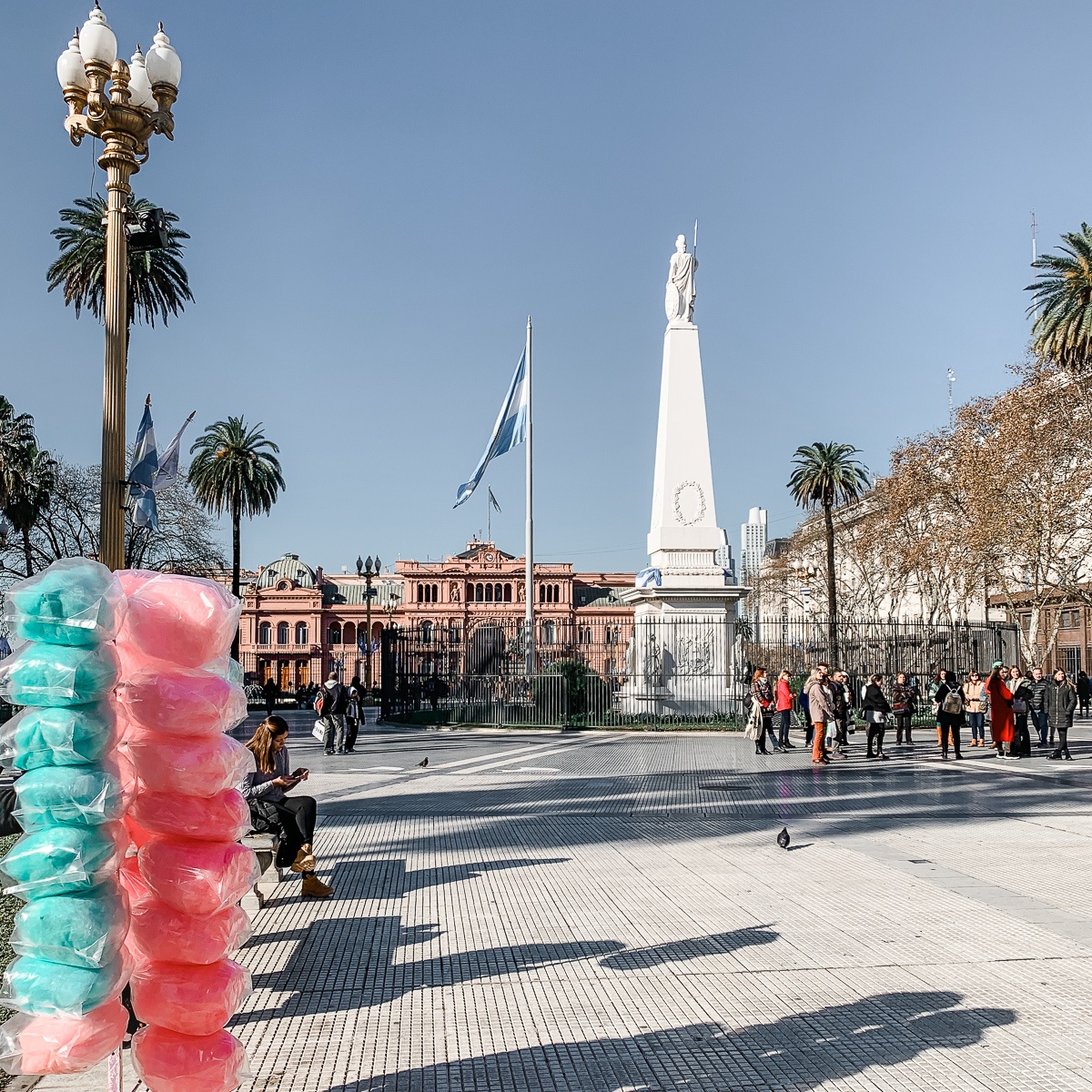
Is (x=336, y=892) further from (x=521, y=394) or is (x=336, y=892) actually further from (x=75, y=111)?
(x=521, y=394)

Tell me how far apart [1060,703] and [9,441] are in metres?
32.5

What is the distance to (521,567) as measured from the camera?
100562 millimetres

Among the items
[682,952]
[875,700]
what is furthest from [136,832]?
[875,700]

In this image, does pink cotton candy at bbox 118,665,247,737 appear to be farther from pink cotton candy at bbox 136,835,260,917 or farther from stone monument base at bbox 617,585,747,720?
stone monument base at bbox 617,585,747,720

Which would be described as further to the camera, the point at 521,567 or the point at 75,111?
the point at 521,567

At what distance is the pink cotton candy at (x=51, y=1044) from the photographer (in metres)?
3.43

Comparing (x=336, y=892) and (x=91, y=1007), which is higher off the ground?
(x=91, y=1007)

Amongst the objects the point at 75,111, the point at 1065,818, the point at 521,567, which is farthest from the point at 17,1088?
the point at 521,567

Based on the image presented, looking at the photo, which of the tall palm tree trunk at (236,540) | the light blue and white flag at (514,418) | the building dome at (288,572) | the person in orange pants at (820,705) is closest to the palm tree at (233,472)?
the tall palm tree trunk at (236,540)

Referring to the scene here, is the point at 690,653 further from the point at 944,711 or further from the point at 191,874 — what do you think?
the point at 191,874

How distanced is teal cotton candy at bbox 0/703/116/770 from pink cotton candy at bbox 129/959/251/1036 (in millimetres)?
732

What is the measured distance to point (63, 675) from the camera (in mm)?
3439

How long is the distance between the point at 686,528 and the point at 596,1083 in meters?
24.2

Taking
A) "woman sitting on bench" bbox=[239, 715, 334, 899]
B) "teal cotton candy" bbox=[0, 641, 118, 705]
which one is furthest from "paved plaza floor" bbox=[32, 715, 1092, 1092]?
"teal cotton candy" bbox=[0, 641, 118, 705]
